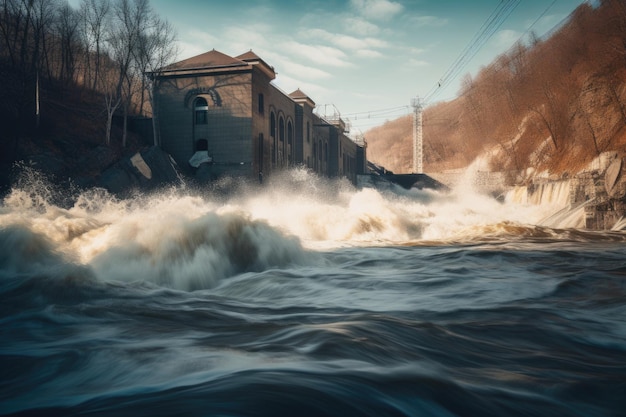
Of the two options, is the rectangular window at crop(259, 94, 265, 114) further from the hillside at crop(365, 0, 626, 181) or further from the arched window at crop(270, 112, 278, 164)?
the hillside at crop(365, 0, 626, 181)

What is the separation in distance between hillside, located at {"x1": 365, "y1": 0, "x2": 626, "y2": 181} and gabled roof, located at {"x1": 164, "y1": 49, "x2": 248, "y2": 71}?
22.0 m

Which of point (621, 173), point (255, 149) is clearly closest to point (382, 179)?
point (255, 149)

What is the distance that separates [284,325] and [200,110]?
29971mm

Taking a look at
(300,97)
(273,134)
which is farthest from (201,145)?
(300,97)

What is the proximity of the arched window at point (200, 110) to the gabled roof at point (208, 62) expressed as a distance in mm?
2372

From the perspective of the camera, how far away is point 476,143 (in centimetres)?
5306

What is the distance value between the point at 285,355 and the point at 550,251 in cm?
884

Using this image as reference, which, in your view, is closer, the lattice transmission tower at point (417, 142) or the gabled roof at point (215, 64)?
the gabled roof at point (215, 64)

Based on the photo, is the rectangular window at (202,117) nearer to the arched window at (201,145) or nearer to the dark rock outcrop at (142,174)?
the arched window at (201,145)

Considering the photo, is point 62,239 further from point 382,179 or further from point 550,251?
point 382,179

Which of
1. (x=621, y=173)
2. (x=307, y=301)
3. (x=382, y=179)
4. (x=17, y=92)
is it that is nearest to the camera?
(x=307, y=301)

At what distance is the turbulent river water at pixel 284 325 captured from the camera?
2.33 meters

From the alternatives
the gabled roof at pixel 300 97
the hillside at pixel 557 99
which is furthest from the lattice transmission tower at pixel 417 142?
the gabled roof at pixel 300 97

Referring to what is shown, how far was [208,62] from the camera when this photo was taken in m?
31.7
